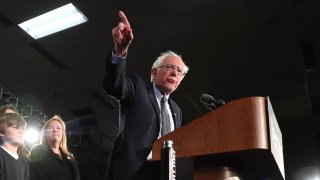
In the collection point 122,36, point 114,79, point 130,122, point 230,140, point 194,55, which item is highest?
point 194,55

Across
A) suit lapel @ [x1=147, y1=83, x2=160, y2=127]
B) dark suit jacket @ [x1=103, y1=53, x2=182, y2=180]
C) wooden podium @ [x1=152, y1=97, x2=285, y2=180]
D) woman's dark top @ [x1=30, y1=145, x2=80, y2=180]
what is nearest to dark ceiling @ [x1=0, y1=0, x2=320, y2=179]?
woman's dark top @ [x1=30, y1=145, x2=80, y2=180]

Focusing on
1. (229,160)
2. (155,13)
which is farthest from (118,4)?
(229,160)

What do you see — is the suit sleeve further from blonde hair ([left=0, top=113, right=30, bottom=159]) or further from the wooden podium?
blonde hair ([left=0, top=113, right=30, bottom=159])

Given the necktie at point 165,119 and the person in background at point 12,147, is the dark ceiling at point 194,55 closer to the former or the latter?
the person in background at point 12,147

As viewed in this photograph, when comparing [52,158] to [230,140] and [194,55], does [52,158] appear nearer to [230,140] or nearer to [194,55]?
[230,140]

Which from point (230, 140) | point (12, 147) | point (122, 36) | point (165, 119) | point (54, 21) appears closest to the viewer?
point (230, 140)

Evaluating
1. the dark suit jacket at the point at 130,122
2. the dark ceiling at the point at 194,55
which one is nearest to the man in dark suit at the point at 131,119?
the dark suit jacket at the point at 130,122

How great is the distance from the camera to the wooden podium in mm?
1061

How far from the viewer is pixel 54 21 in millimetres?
4727

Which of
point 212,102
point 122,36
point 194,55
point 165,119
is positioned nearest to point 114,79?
point 122,36

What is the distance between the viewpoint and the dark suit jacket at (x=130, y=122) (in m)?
1.28

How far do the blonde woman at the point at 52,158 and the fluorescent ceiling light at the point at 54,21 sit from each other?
2263 millimetres

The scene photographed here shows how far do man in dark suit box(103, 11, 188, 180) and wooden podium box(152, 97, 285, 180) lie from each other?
15 centimetres

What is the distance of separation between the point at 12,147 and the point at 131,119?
3.37 feet
